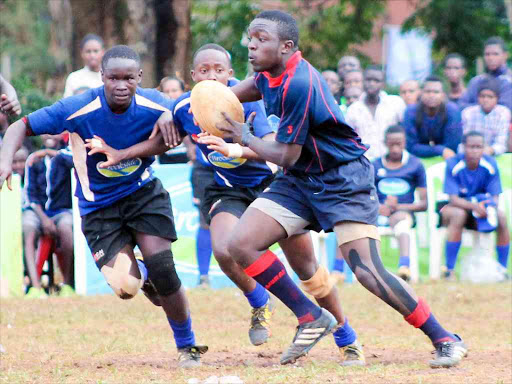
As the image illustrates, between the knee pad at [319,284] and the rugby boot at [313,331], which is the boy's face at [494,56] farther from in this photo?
the rugby boot at [313,331]

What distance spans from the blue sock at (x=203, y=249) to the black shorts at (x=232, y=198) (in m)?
3.30

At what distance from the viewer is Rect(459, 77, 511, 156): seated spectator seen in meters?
11.4

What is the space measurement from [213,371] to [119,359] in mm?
1004

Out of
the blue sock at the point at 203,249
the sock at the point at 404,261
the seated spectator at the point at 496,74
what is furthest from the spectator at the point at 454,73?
the blue sock at the point at 203,249

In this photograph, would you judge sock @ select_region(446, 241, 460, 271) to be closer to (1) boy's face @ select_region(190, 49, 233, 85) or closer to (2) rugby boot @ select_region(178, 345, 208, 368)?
(1) boy's face @ select_region(190, 49, 233, 85)

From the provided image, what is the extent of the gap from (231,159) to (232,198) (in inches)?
14.7

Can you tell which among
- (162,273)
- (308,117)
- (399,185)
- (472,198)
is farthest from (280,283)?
(472,198)

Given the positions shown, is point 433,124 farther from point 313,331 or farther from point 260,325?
point 313,331

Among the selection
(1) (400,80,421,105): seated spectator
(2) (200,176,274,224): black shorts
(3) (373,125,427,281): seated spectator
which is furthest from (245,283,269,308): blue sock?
(1) (400,80,421,105): seated spectator

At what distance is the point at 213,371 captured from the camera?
629 cm

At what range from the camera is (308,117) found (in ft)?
18.5

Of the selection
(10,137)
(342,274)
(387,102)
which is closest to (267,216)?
(10,137)

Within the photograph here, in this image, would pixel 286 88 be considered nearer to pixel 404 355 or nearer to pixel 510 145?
pixel 404 355

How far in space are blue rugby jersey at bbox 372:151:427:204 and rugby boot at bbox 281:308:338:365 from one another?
16.4 ft
